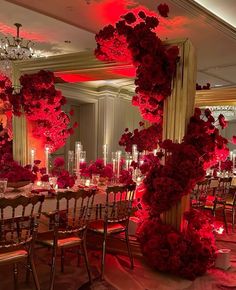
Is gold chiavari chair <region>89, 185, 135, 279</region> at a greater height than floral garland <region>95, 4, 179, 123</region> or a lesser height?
lesser

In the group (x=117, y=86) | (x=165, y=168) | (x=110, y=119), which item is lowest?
(x=165, y=168)

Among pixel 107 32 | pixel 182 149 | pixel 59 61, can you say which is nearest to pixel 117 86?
pixel 59 61

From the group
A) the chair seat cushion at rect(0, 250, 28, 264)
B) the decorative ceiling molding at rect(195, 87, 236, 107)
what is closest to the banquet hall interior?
the chair seat cushion at rect(0, 250, 28, 264)

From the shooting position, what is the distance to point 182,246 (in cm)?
388

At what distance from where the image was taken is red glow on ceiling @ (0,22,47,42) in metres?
6.04

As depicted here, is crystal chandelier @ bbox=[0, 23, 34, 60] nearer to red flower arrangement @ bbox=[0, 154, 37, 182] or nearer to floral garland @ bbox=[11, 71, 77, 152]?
floral garland @ bbox=[11, 71, 77, 152]

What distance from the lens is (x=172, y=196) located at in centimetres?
395

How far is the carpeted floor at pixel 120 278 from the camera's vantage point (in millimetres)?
3645

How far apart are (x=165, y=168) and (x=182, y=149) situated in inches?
10.8

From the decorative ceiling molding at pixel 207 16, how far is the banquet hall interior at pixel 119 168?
2 cm

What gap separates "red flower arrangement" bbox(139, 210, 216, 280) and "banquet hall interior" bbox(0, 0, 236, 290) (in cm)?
1

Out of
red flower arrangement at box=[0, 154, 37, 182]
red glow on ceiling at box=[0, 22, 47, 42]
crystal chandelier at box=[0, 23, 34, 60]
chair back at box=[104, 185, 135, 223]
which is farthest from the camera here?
crystal chandelier at box=[0, 23, 34, 60]

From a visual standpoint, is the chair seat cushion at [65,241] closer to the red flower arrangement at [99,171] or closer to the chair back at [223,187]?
the red flower arrangement at [99,171]

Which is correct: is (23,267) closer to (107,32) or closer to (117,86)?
(107,32)
